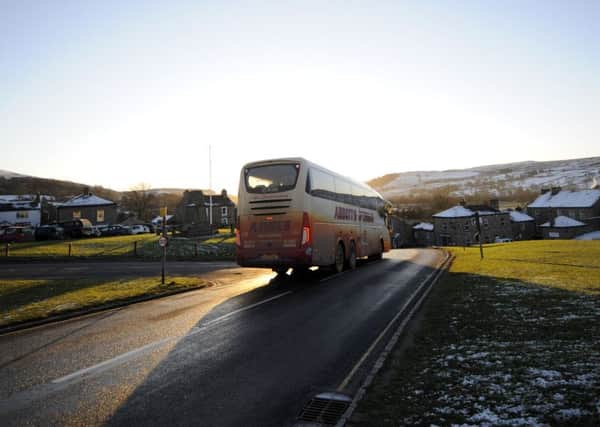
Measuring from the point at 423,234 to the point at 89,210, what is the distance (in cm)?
7888

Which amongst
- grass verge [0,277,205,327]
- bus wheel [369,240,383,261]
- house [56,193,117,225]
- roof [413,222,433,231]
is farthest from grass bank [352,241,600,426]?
roof [413,222,433,231]

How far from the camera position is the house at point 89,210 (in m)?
62.4

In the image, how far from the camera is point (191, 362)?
5.85m

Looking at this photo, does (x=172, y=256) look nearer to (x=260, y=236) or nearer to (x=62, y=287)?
(x=62, y=287)

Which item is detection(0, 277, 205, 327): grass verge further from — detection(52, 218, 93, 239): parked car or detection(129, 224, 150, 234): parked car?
detection(129, 224, 150, 234): parked car

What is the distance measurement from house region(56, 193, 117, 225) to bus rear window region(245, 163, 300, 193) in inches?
2321

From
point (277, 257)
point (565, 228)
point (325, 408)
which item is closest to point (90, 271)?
point (277, 257)

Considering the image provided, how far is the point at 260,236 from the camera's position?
44.3 ft

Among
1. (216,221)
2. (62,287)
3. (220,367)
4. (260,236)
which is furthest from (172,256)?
(216,221)

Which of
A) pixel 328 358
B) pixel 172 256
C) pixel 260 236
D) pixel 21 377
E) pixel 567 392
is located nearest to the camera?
pixel 567 392

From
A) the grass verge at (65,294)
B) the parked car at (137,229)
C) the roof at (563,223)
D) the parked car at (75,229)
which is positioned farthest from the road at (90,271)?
the roof at (563,223)

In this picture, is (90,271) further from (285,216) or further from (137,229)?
(137,229)

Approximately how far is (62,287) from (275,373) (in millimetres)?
11901

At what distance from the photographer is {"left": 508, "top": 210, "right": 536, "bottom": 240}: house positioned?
9388 centimetres
